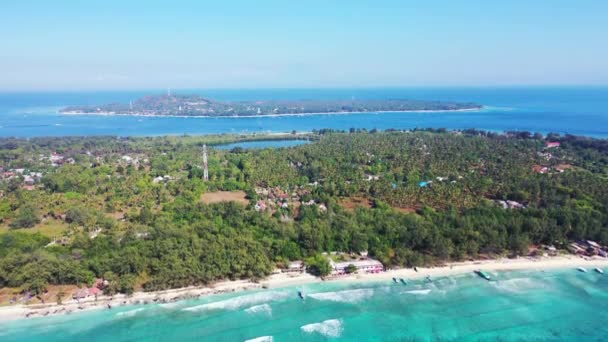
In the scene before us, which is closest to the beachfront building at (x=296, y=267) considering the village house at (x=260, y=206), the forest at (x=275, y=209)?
the forest at (x=275, y=209)

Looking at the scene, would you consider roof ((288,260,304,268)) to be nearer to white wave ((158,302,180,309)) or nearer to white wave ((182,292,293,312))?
white wave ((182,292,293,312))

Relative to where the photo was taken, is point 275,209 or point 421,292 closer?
point 421,292

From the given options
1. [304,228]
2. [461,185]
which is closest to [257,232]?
[304,228]

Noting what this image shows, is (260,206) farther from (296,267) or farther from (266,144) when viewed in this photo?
(266,144)

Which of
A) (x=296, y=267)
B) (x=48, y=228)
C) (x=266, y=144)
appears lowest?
(x=296, y=267)

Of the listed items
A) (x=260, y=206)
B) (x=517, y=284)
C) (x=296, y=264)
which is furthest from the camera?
(x=260, y=206)

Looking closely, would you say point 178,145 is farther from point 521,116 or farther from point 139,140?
point 521,116

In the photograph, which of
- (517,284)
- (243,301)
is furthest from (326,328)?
(517,284)
